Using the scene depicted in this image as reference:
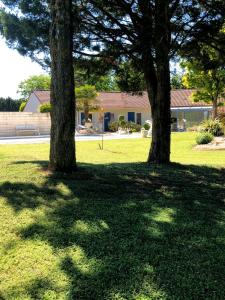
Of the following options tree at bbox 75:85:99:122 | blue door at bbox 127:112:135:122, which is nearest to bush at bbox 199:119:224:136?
tree at bbox 75:85:99:122

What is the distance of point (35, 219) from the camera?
17.4ft

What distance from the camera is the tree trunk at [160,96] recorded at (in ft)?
33.2

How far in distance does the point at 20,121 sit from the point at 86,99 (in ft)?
21.1

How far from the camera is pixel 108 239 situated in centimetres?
470

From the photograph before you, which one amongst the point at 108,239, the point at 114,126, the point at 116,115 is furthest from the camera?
the point at 116,115

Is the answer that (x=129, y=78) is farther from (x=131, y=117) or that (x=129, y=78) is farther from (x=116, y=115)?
(x=131, y=117)

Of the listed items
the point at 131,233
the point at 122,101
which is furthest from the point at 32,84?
the point at 131,233

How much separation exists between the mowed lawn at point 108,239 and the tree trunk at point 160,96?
3777mm

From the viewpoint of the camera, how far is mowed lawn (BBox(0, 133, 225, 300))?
12.3 ft

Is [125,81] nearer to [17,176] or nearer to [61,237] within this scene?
[17,176]

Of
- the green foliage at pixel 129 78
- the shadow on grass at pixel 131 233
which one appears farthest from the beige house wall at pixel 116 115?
the shadow on grass at pixel 131 233

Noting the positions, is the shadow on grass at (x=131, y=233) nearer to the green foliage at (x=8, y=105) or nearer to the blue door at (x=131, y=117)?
the blue door at (x=131, y=117)

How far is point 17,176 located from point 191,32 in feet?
18.7

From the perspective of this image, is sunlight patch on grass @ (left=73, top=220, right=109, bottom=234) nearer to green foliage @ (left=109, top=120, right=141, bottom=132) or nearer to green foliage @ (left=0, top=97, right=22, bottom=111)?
green foliage @ (left=109, top=120, right=141, bottom=132)
